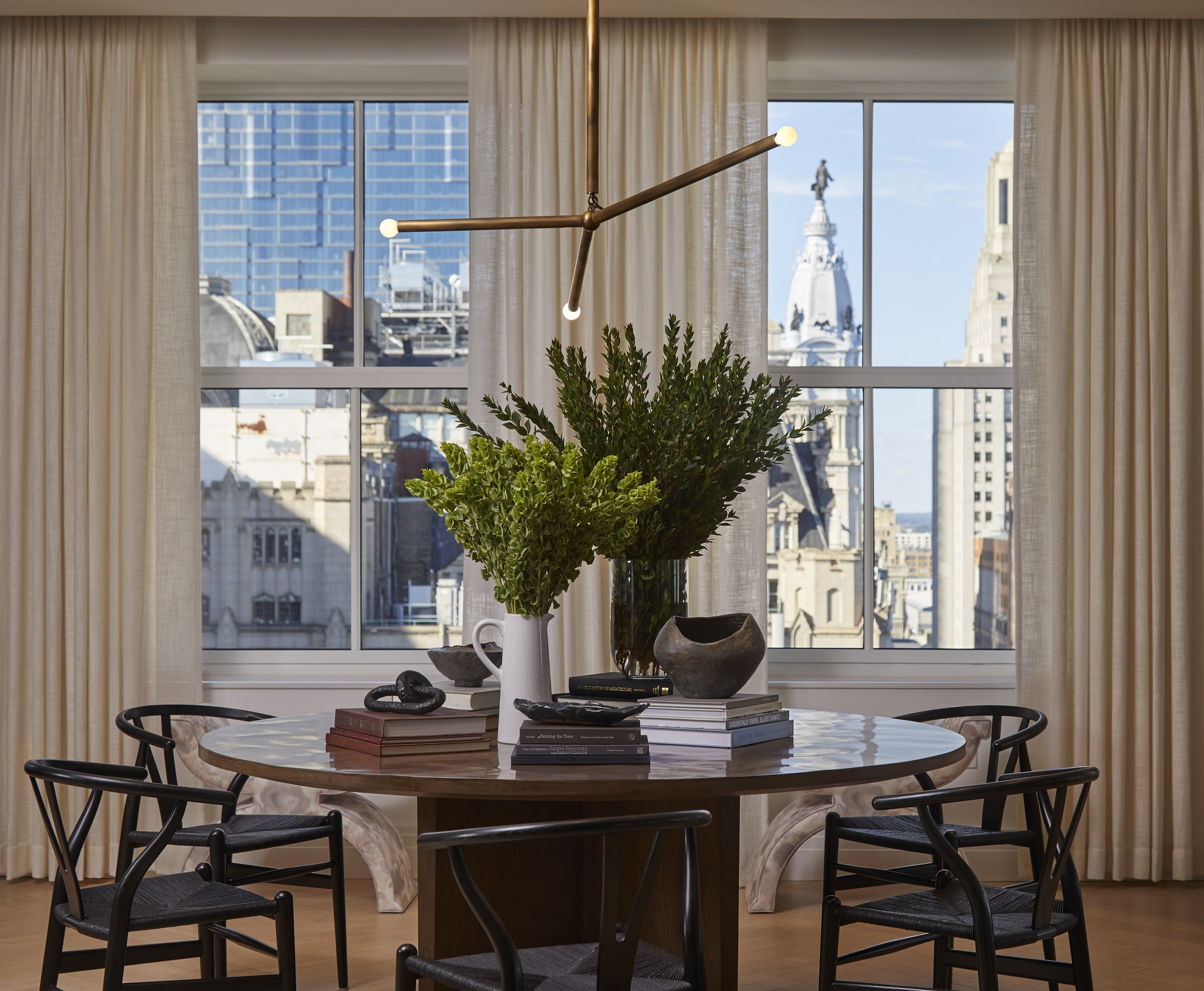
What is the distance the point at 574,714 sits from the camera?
1.99m

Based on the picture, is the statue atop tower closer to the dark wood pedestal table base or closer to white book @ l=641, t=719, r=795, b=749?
the dark wood pedestal table base

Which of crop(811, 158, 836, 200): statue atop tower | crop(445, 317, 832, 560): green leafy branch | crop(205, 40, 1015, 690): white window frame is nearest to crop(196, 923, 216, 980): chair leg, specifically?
crop(445, 317, 832, 560): green leafy branch

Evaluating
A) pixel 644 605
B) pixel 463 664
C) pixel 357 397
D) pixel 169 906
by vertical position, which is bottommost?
pixel 169 906

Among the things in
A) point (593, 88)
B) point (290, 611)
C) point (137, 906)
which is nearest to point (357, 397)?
point (290, 611)

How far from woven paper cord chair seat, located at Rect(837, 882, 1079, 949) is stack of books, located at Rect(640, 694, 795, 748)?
0.40 metres

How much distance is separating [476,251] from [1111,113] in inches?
94.9

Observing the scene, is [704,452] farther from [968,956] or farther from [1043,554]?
[1043,554]

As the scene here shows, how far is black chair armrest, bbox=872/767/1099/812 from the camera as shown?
2.16 metres

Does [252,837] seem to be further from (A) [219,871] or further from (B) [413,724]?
(B) [413,724]

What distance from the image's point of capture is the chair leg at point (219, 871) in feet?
9.07

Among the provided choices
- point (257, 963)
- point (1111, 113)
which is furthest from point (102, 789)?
point (1111, 113)

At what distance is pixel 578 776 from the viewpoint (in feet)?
6.03

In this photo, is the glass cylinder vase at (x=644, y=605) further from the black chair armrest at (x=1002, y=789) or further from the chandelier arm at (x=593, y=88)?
the chandelier arm at (x=593, y=88)

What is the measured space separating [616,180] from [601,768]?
3.00 metres
